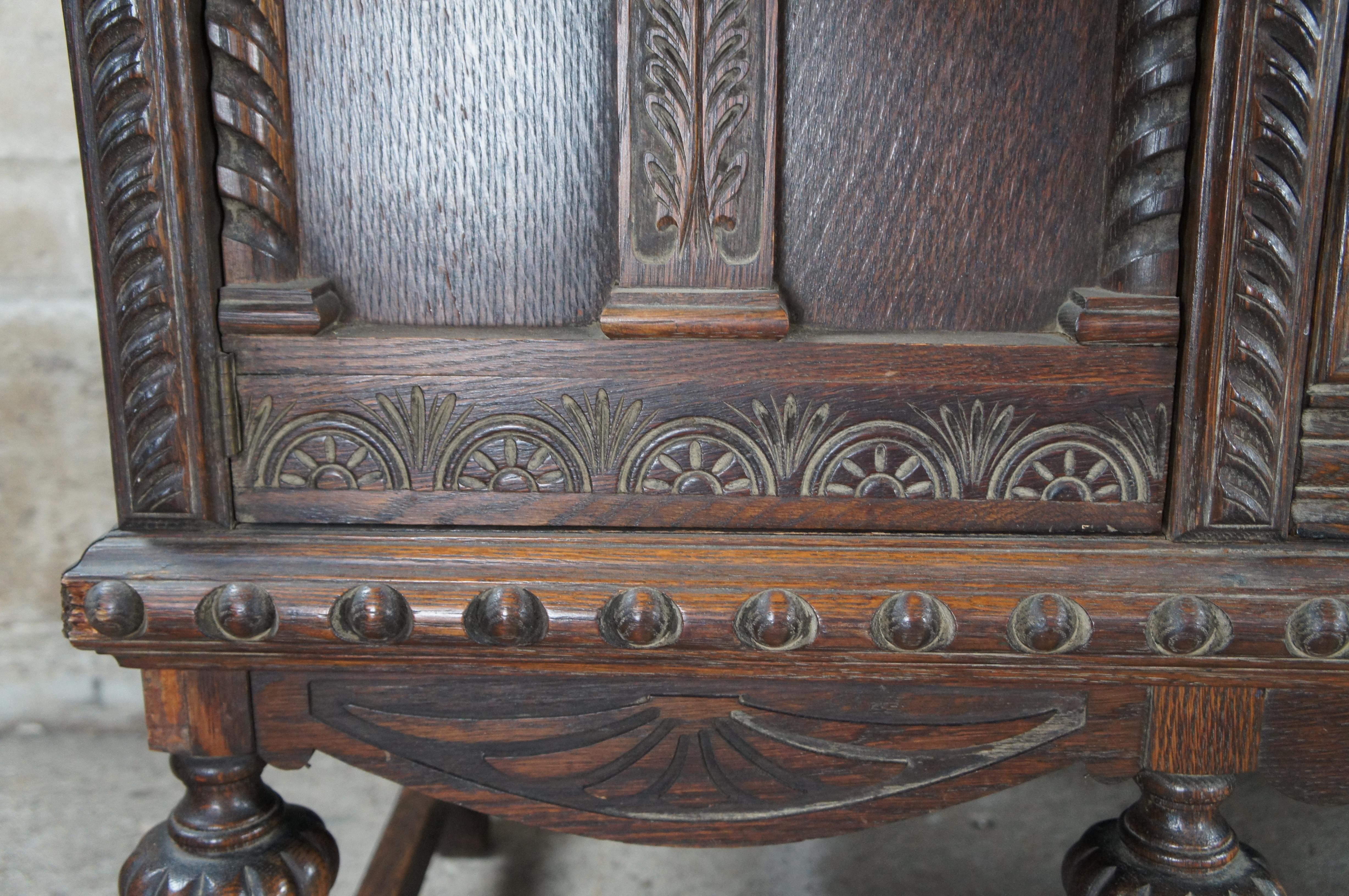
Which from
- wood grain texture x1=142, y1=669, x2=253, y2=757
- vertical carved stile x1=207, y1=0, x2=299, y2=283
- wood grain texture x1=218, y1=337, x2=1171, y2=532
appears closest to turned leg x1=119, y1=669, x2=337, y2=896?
wood grain texture x1=142, y1=669, x2=253, y2=757

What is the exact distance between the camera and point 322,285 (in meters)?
0.52

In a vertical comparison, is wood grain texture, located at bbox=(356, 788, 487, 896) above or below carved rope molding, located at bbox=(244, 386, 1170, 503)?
below

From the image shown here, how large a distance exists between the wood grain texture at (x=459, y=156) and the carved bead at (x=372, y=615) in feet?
0.45

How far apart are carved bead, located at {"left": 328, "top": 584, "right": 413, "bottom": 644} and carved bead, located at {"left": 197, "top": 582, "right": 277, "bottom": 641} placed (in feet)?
0.10

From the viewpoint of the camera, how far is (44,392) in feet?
3.59

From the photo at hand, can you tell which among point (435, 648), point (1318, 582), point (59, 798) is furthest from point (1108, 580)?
point (59, 798)

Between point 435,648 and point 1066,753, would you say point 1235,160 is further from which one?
point 435,648

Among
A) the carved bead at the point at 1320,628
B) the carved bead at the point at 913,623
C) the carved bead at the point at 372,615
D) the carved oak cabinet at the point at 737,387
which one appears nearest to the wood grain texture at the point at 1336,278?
the carved oak cabinet at the point at 737,387

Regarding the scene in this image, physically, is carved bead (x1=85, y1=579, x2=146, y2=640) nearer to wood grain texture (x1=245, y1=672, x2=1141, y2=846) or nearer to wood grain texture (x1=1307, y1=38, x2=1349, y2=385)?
wood grain texture (x1=245, y1=672, x2=1141, y2=846)

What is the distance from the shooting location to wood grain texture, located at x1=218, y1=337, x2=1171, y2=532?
515 millimetres

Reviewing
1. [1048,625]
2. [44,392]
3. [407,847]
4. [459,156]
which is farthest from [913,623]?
[44,392]

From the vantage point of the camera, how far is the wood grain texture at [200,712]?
1.79ft

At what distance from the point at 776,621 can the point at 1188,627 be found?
0.19m

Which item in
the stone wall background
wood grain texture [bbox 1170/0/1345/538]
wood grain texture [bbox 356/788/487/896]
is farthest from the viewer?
the stone wall background
